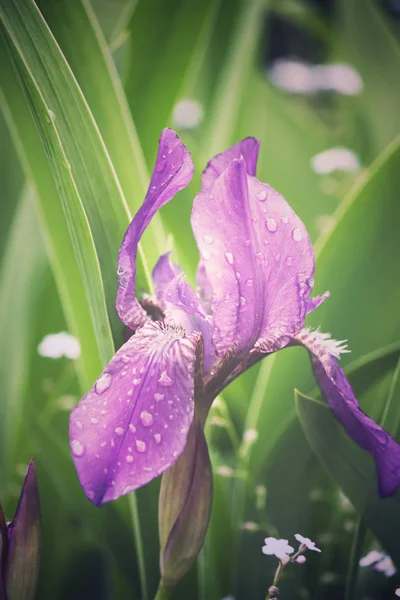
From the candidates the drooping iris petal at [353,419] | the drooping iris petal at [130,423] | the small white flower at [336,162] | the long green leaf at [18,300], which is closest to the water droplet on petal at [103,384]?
the drooping iris petal at [130,423]

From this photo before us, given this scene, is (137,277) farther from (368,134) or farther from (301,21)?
(301,21)

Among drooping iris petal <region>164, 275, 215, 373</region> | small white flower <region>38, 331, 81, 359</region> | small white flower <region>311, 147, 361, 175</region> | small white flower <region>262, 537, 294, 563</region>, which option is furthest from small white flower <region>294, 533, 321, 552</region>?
small white flower <region>311, 147, 361, 175</region>

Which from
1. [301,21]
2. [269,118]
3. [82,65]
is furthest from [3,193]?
[301,21]

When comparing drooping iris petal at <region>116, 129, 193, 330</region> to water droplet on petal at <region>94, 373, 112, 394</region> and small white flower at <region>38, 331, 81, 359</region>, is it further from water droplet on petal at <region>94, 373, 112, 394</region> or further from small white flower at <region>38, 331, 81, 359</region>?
small white flower at <region>38, 331, 81, 359</region>

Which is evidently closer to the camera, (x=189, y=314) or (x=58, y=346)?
(x=189, y=314)

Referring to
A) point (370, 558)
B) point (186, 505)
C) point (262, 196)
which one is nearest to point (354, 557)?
point (370, 558)

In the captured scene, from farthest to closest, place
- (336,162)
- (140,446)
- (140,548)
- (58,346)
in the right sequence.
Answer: (336,162) < (58,346) < (140,548) < (140,446)

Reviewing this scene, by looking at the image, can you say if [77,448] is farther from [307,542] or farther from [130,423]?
[307,542]
